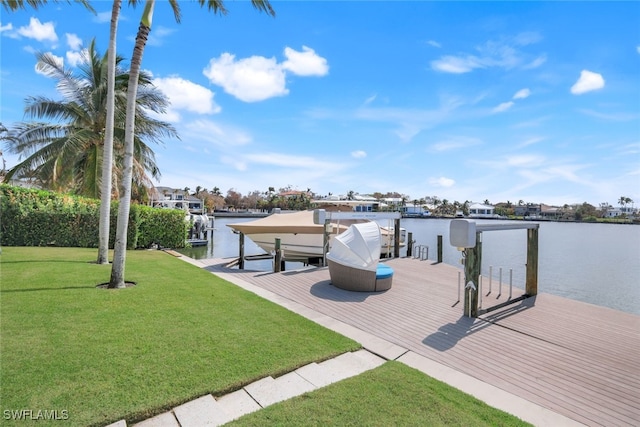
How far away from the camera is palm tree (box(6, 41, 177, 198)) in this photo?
13.6 metres

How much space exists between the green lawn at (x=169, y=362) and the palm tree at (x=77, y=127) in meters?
9.70

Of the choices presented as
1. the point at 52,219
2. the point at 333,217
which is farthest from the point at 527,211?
the point at 52,219

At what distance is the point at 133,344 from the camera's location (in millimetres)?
4031

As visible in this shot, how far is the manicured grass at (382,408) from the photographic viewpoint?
9.27 feet

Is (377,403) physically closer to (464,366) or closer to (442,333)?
(464,366)

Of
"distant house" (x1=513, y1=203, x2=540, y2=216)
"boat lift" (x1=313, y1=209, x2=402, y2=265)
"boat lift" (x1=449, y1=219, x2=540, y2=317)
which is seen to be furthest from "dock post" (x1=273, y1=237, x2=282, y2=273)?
"distant house" (x1=513, y1=203, x2=540, y2=216)

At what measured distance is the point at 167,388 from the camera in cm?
312

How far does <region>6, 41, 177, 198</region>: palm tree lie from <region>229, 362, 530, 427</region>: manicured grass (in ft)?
46.5

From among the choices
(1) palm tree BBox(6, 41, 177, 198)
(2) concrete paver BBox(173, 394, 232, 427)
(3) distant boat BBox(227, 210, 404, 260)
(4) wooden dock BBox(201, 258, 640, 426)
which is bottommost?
(4) wooden dock BBox(201, 258, 640, 426)

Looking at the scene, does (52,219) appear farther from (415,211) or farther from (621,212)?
(621,212)

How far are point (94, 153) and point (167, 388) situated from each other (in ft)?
46.4

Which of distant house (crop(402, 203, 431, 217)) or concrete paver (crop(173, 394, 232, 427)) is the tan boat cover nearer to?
concrete paver (crop(173, 394, 232, 427))

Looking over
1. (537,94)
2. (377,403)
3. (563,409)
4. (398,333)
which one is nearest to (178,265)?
(398,333)

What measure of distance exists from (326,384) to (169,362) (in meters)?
1.80
